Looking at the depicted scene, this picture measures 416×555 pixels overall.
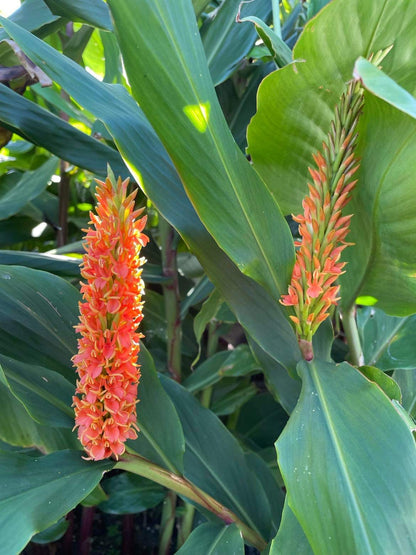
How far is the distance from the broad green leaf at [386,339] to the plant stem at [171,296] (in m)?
0.35

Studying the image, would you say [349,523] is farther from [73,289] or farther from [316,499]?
[73,289]

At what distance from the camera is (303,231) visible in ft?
1.77

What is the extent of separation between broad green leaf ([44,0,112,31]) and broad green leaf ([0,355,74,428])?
1.73ft

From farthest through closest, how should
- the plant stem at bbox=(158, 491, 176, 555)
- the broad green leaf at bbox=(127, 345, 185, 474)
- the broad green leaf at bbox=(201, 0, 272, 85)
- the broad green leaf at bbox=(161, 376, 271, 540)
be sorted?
the plant stem at bbox=(158, 491, 176, 555) → the broad green leaf at bbox=(201, 0, 272, 85) → the broad green leaf at bbox=(161, 376, 271, 540) → the broad green leaf at bbox=(127, 345, 185, 474)

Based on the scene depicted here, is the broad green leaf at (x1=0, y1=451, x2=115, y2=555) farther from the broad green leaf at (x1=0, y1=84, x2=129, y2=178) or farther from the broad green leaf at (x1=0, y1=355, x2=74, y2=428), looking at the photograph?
the broad green leaf at (x1=0, y1=84, x2=129, y2=178)

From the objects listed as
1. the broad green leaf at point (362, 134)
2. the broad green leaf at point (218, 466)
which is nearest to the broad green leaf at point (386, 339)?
the broad green leaf at point (362, 134)

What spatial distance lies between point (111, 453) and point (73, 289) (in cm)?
24

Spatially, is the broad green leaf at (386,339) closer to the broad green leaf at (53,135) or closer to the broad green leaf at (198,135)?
the broad green leaf at (198,135)

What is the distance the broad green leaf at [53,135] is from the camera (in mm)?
755

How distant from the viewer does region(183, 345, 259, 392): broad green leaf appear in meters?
0.93

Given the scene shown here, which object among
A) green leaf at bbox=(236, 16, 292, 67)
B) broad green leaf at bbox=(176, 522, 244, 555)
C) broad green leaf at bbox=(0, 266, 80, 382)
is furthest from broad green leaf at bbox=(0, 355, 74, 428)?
green leaf at bbox=(236, 16, 292, 67)

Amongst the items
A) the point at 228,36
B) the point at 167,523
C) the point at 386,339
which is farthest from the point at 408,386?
the point at 228,36

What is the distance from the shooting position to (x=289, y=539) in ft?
1.68

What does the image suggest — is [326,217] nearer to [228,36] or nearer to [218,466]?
[218,466]
